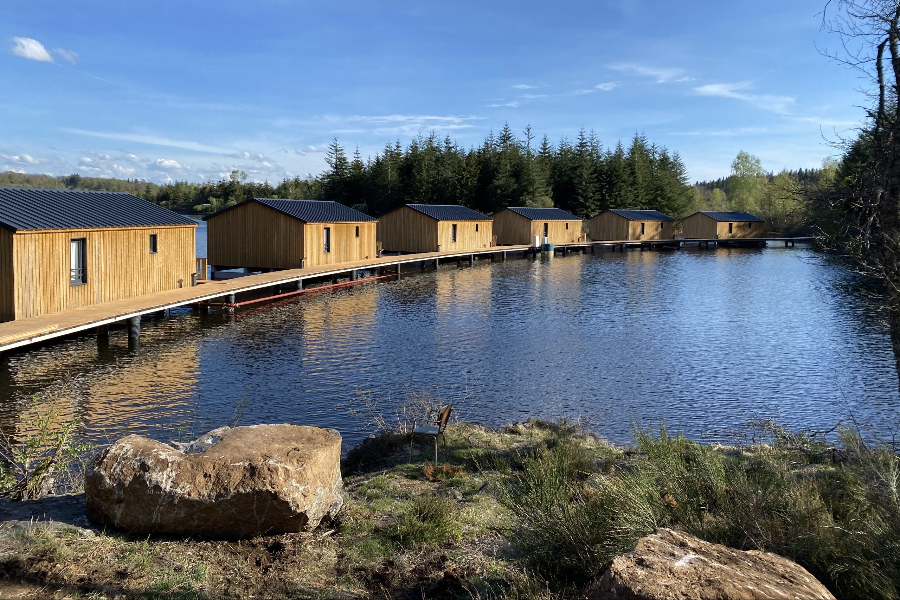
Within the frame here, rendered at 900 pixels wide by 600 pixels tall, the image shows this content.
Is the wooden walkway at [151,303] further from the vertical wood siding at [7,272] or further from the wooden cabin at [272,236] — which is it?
the wooden cabin at [272,236]

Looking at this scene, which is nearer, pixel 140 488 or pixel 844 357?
pixel 140 488

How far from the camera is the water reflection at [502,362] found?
42.5 ft

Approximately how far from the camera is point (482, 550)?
573 cm

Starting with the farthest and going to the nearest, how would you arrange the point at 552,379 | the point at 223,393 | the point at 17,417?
the point at 552,379, the point at 223,393, the point at 17,417

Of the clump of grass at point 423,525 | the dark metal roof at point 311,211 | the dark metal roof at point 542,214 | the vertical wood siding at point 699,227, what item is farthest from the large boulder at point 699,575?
the vertical wood siding at point 699,227

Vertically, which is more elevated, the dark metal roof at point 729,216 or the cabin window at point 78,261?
the dark metal roof at point 729,216

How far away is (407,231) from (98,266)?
2663 centimetres

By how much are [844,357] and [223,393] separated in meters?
15.1

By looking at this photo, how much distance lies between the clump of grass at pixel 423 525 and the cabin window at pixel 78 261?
15502 millimetres

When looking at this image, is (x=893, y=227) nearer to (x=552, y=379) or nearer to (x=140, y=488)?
(x=140, y=488)

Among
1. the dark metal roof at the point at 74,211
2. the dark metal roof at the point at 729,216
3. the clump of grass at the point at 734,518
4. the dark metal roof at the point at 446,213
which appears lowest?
the clump of grass at the point at 734,518

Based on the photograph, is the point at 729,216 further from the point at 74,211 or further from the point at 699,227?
the point at 74,211

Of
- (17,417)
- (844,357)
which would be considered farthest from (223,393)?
(844,357)

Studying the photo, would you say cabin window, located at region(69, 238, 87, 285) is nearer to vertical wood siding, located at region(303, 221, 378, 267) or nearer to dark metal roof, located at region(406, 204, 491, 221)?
vertical wood siding, located at region(303, 221, 378, 267)
